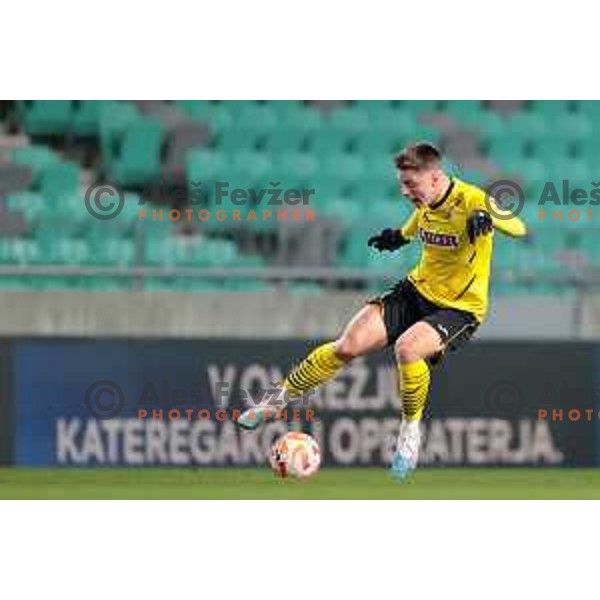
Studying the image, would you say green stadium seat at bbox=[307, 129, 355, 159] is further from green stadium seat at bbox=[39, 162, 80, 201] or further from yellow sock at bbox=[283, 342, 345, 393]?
yellow sock at bbox=[283, 342, 345, 393]

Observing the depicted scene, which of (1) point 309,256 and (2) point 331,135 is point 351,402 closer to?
(1) point 309,256

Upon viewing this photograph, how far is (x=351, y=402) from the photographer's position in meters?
17.7

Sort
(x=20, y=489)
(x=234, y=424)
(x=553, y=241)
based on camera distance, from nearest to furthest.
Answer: (x=20, y=489) → (x=234, y=424) → (x=553, y=241)

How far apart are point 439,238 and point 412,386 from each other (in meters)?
0.99

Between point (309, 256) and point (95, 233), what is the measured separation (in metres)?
2.09

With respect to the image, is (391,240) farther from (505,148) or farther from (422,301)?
(505,148)

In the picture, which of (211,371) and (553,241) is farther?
(553,241)

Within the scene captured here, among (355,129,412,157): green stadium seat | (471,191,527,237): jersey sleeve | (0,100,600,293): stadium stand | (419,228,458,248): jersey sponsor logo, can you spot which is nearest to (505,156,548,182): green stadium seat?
(0,100,600,293): stadium stand

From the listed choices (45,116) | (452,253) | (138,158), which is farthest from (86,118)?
(452,253)

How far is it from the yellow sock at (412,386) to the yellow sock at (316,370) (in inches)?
18.7

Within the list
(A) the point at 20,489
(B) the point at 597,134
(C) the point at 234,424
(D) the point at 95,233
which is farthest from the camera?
(B) the point at 597,134

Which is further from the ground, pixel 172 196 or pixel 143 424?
pixel 172 196

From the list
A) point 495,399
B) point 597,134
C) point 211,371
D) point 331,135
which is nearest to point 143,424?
point 211,371

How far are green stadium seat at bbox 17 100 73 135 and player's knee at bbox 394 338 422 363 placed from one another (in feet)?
29.1
